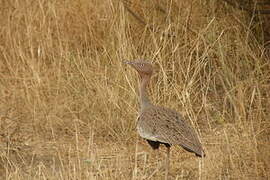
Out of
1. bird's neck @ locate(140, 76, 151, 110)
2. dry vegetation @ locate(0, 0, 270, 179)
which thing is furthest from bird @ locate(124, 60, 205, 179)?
dry vegetation @ locate(0, 0, 270, 179)

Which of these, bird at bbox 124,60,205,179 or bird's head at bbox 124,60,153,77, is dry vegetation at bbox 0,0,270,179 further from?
bird's head at bbox 124,60,153,77

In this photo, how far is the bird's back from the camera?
15.4 feet

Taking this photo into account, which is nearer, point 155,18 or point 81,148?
point 81,148

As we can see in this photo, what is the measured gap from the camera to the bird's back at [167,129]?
4.69 metres

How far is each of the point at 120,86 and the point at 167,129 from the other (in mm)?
1755

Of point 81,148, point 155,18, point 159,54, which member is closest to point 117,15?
point 155,18

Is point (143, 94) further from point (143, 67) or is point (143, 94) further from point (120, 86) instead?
point (120, 86)

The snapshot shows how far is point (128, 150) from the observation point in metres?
6.05

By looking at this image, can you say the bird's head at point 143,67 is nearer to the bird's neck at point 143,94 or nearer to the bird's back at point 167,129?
the bird's neck at point 143,94

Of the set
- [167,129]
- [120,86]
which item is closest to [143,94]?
[167,129]

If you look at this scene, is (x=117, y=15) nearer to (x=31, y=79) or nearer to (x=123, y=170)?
(x=31, y=79)

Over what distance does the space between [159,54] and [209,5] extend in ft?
4.09

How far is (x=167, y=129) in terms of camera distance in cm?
483

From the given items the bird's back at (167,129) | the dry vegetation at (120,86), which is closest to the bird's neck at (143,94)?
the bird's back at (167,129)
